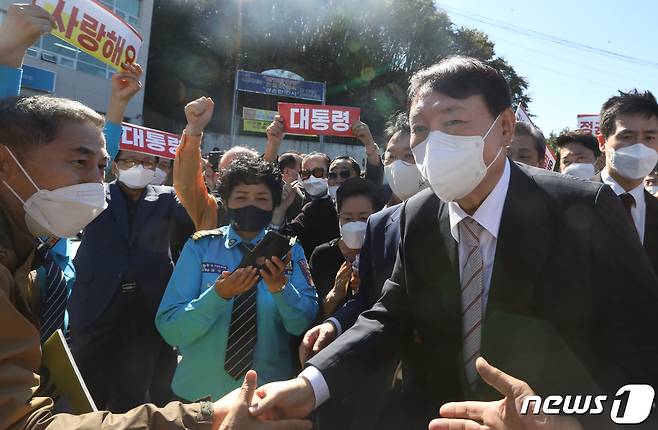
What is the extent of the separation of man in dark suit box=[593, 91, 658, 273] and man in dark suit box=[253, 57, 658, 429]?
1.61 metres

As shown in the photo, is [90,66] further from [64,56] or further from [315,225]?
[315,225]

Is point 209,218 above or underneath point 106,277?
above

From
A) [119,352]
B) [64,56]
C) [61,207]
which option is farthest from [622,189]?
[64,56]

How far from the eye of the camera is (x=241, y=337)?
249 centimetres

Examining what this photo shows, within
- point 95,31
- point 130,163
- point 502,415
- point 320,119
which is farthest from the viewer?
point 320,119

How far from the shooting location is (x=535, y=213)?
1.65 m

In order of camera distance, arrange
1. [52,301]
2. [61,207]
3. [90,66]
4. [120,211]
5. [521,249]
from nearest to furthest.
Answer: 1. [521,249]
2. [61,207]
3. [52,301]
4. [120,211]
5. [90,66]

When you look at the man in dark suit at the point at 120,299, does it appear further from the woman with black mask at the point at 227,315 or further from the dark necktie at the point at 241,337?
the dark necktie at the point at 241,337

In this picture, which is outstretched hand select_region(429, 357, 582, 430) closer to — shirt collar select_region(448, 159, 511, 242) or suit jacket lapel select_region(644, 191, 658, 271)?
shirt collar select_region(448, 159, 511, 242)

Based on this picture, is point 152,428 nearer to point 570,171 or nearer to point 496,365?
point 496,365

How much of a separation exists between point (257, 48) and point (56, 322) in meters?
33.6

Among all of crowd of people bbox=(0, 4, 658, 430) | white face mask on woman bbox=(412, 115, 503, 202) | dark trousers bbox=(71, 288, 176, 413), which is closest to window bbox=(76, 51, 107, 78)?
dark trousers bbox=(71, 288, 176, 413)

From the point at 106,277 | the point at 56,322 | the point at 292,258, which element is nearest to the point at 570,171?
the point at 292,258

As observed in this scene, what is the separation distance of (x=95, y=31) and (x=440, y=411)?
3040 millimetres
